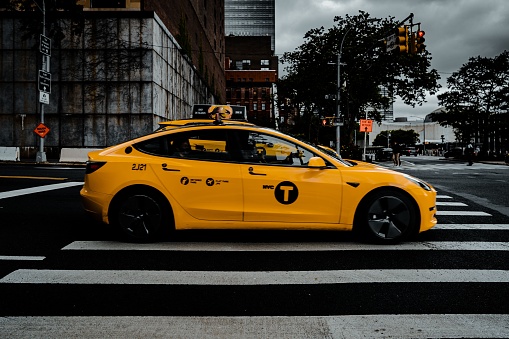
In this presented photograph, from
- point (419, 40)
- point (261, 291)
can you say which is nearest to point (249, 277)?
point (261, 291)

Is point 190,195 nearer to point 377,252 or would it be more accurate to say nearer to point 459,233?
point 377,252

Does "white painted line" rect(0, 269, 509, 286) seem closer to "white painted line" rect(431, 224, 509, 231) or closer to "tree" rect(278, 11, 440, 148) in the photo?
"white painted line" rect(431, 224, 509, 231)

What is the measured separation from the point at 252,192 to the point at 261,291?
1800 mm

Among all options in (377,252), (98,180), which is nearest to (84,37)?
(98,180)

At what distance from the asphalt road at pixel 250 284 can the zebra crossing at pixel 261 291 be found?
1cm

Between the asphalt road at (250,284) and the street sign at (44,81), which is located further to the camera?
the street sign at (44,81)

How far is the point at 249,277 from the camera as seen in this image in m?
4.30

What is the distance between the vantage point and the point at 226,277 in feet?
14.1

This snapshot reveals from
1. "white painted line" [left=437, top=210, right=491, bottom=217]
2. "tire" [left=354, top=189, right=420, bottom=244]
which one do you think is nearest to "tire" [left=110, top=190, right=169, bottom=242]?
"tire" [left=354, top=189, right=420, bottom=244]

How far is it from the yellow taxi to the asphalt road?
284mm

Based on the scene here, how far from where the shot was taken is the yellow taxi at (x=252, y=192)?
5.53 metres

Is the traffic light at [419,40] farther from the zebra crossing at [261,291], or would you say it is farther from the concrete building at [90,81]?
the concrete building at [90,81]

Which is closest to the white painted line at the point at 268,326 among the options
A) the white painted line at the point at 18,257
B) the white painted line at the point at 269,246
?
the white painted line at the point at 18,257

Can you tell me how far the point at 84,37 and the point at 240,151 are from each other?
25.9 meters
